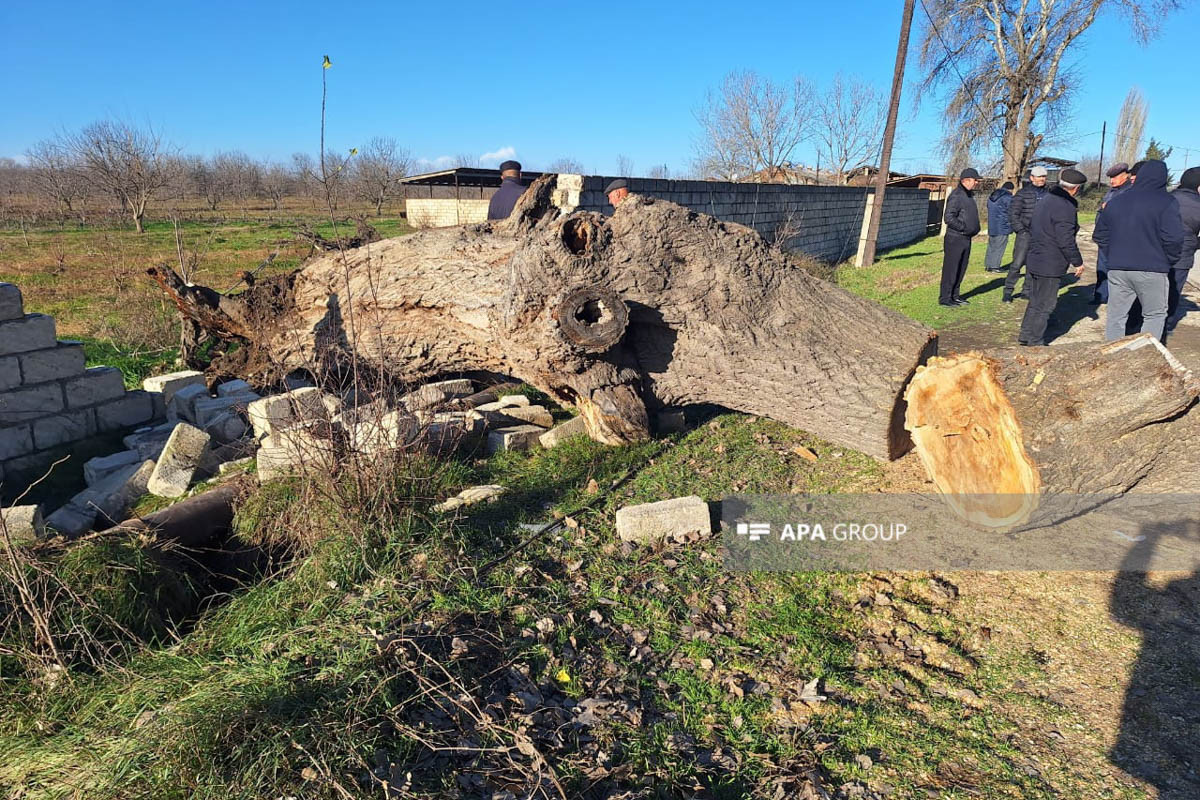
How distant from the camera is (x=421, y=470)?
3.83 m

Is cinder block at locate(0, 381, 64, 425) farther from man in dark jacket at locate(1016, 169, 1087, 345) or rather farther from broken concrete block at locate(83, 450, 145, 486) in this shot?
man in dark jacket at locate(1016, 169, 1087, 345)

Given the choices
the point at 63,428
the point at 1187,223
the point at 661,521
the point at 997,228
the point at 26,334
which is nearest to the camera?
the point at 661,521

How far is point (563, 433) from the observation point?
4848mm

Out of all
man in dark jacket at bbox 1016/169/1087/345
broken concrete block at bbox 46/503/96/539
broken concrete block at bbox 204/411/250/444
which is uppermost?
man in dark jacket at bbox 1016/169/1087/345

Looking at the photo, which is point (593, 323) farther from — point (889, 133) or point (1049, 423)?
point (889, 133)

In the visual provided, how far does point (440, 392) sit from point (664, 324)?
6.99 feet

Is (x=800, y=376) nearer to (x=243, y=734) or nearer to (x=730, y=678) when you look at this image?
(x=730, y=678)

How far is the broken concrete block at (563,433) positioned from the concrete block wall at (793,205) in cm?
369

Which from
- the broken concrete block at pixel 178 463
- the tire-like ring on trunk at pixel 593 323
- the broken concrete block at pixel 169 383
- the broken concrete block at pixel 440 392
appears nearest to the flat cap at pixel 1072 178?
the tire-like ring on trunk at pixel 593 323

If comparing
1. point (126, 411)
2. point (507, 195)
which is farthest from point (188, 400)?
point (507, 195)

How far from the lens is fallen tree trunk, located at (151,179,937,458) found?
397cm

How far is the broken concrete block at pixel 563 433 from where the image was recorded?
15.7 ft

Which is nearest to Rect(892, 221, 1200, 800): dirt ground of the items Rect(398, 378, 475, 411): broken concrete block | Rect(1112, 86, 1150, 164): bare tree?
Rect(398, 378, 475, 411): broken concrete block

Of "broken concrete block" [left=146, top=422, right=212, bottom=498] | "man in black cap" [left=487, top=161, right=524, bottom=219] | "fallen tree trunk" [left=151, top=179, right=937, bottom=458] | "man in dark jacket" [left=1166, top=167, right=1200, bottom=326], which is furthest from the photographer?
"man in black cap" [left=487, top=161, right=524, bottom=219]
